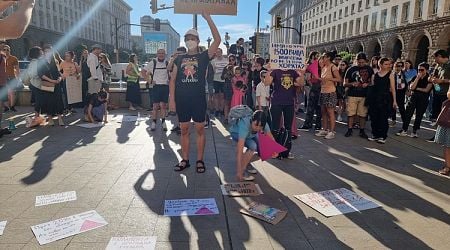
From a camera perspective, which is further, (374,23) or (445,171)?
(374,23)

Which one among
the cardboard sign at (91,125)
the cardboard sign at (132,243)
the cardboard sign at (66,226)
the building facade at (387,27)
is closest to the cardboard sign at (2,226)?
the cardboard sign at (66,226)

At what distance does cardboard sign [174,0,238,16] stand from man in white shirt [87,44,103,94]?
393 cm

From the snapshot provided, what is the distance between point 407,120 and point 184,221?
22.6ft

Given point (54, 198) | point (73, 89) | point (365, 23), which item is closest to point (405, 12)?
point (365, 23)

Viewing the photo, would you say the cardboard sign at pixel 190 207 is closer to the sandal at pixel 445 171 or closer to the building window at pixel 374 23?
the sandal at pixel 445 171

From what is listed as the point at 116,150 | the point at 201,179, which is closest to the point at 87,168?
the point at 116,150

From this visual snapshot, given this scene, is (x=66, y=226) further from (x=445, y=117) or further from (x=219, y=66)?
(x=219, y=66)

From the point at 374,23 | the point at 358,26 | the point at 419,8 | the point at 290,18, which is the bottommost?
the point at 374,23

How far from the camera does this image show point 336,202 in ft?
13.3

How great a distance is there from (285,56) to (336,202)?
276 centimetres

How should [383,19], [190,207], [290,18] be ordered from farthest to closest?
[290,18]
[383,19]
[190,207]

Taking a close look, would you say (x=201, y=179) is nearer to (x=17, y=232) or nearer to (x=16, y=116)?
(x=17, y=232)

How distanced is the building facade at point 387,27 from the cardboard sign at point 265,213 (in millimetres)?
35260

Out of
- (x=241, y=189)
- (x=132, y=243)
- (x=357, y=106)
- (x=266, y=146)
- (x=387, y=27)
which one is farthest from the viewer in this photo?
(x=387, y=27)
